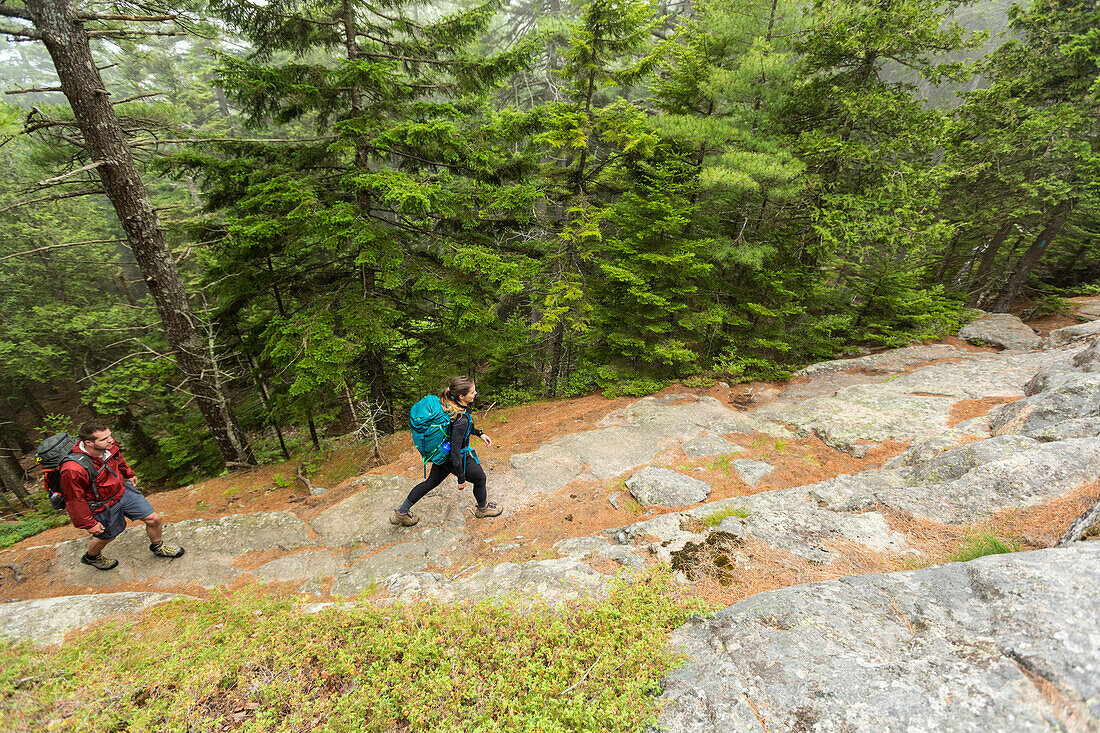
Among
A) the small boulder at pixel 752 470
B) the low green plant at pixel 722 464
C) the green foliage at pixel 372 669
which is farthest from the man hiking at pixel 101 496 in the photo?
the small boulder at pixel 752 470

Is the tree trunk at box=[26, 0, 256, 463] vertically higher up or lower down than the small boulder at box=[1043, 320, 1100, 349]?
higher up

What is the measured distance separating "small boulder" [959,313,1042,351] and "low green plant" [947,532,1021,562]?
1286 centimetres

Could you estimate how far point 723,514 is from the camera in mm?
5191

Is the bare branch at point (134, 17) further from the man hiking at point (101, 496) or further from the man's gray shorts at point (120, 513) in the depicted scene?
the man's gray shorts at point (120, 513)

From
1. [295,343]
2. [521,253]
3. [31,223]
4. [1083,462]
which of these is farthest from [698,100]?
[31,223]

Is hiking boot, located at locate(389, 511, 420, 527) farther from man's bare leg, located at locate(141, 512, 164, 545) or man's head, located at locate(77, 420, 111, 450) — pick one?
man's head, located at locate(77, 420, 111, 450)

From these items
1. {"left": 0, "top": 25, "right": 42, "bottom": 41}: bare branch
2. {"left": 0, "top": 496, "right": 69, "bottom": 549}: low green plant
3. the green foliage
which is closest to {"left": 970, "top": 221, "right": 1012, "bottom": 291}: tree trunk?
the green foliage

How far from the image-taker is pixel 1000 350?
1196cm

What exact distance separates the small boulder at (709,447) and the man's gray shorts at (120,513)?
27.8 ft

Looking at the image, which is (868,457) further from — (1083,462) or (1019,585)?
(1019,585)

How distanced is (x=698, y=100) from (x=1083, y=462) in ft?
35.5

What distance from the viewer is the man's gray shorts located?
16.1 ft

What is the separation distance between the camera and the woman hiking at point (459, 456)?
532cm

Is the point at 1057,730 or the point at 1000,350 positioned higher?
the point at 1057,730
